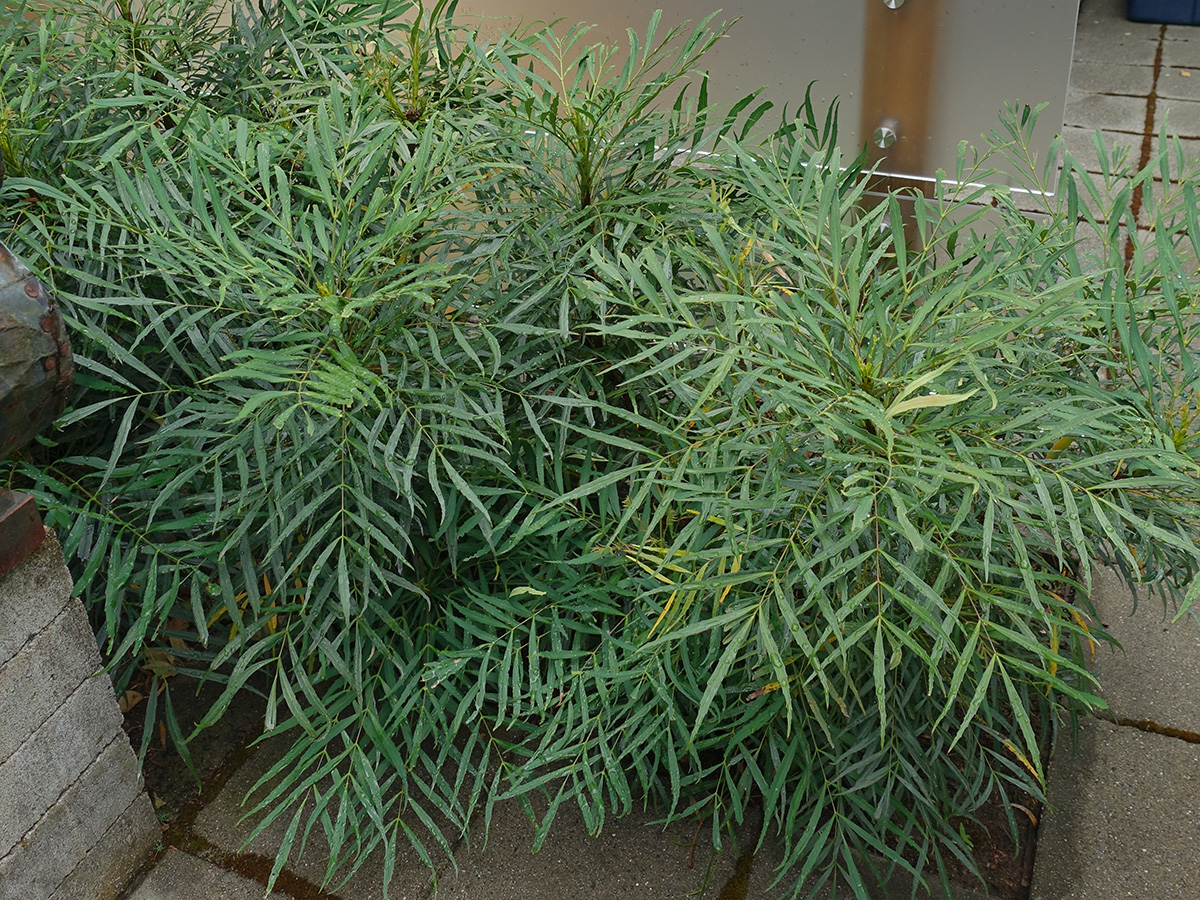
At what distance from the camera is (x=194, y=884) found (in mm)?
1483

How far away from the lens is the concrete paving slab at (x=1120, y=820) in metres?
1.41

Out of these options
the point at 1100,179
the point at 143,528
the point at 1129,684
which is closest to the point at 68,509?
the point at 143,528

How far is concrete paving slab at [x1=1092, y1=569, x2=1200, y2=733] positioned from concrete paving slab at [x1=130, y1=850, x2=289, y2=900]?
4.35 feet

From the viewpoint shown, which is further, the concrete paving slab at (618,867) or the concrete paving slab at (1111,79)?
the concrete paving slab at (1111,79)

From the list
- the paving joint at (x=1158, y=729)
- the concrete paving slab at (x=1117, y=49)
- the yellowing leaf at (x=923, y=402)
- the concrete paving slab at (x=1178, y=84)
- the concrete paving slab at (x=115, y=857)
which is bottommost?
the concrete paving slab at (x=115, y=857)

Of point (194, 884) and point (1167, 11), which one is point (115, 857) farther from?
point (1167, 11)

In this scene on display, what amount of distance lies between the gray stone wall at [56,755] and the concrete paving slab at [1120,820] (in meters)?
1.26

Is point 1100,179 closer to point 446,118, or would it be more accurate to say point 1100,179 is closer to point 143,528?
point 446,118

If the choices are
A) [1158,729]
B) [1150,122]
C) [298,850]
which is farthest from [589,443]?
[1150,122]

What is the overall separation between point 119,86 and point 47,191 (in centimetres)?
43

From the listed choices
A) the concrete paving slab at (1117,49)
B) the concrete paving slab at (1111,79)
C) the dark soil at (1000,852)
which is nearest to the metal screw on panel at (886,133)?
the dark soil at (1000,852)

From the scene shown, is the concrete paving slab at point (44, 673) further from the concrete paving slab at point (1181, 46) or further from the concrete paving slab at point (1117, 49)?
the concrete paving slab at point (1181, 46)

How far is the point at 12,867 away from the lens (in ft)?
4.31

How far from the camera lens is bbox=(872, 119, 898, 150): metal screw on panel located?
2.38 m
